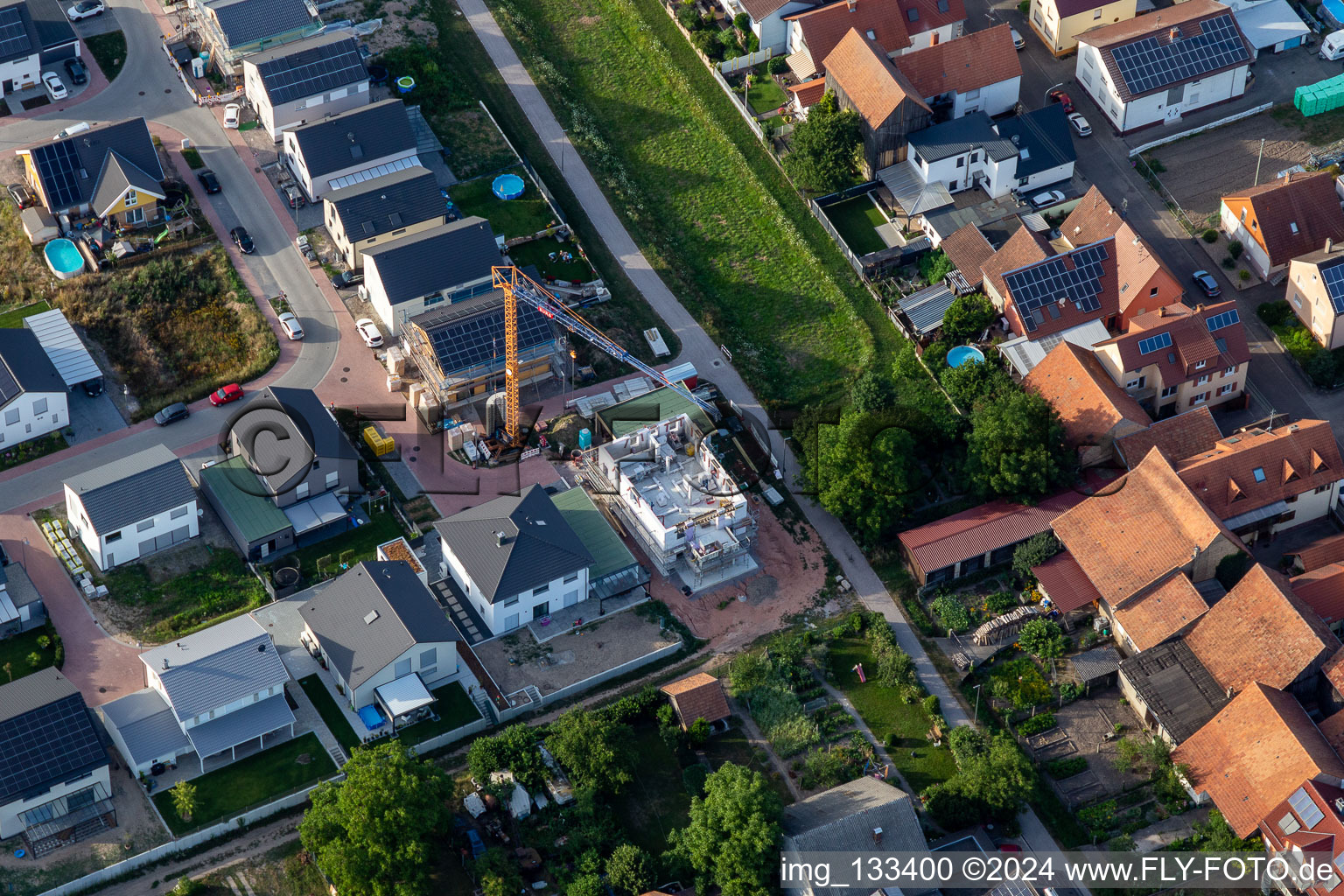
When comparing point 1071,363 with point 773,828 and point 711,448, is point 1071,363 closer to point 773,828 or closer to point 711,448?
Answer: point 711,448

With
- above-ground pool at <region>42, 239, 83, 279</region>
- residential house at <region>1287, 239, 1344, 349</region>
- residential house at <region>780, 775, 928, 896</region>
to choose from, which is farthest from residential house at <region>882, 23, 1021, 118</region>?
Answer: above-ground pool at <region>42, 239, 83, 279</region>

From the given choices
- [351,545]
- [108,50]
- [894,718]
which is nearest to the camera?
[894,718]

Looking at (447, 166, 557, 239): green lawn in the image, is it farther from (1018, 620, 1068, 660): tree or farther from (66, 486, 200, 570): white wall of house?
(1018, 620, 1068, 660): tree

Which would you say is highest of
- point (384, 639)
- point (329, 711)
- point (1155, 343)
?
point (1155, 343)

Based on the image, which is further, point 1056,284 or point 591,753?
point 1056,284

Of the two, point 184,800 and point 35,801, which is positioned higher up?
point 35,801

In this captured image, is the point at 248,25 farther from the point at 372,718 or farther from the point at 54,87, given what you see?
the point at 372,718

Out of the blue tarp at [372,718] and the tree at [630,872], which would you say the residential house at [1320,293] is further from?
the blue tarp at [372,718]

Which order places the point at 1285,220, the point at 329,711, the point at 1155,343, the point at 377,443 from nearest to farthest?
1. the point at 329,711
2. the point at 377,443
3. the point at 1155,343
4. the point at 1285,220

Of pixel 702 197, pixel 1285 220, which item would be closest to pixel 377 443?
pixel 702 197

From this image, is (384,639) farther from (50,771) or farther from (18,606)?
(18,606)
